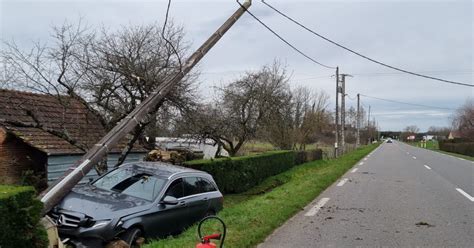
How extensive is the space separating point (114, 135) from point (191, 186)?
6.38ft

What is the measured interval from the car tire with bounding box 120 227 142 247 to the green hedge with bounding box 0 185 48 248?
4.18 feet

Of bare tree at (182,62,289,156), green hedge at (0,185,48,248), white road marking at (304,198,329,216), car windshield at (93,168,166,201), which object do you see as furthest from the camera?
bare tree at (182,62,289,156)

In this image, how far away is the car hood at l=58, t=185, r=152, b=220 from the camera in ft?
24.8

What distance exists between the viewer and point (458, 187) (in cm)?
1429

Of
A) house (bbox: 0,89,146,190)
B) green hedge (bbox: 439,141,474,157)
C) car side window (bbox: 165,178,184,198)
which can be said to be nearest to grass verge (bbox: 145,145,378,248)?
car side window (bbox: 165,178,184,198)

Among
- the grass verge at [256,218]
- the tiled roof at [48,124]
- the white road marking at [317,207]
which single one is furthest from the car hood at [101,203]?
the tiled roof at [48,124]

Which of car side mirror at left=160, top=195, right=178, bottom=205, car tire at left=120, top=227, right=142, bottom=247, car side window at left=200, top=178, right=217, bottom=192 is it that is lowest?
car tire at left=120, top=227, right=142, bottom=247

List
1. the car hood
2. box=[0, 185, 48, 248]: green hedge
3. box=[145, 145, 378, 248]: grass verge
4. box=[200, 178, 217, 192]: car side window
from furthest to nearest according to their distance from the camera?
box=[200, 178, 217, 192]: car side window < the car hood < box=[145, 145, 378, 248]: grass verge < box=[0, 185, 48, 248]: green hedge

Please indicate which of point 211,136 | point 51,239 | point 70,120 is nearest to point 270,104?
point 211,136

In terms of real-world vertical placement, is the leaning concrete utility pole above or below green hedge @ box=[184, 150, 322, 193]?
above

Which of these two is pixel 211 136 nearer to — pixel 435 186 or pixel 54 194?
pixel 435 186

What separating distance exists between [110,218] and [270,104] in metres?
21.9

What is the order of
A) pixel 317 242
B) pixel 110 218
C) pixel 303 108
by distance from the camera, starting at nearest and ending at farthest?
pixel 317 242 < pixel 110 218 < pixel 303 108

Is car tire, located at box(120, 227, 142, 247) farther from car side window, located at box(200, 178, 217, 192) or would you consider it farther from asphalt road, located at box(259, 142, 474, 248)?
car side window, located at box(200, 178, 217, 192)
